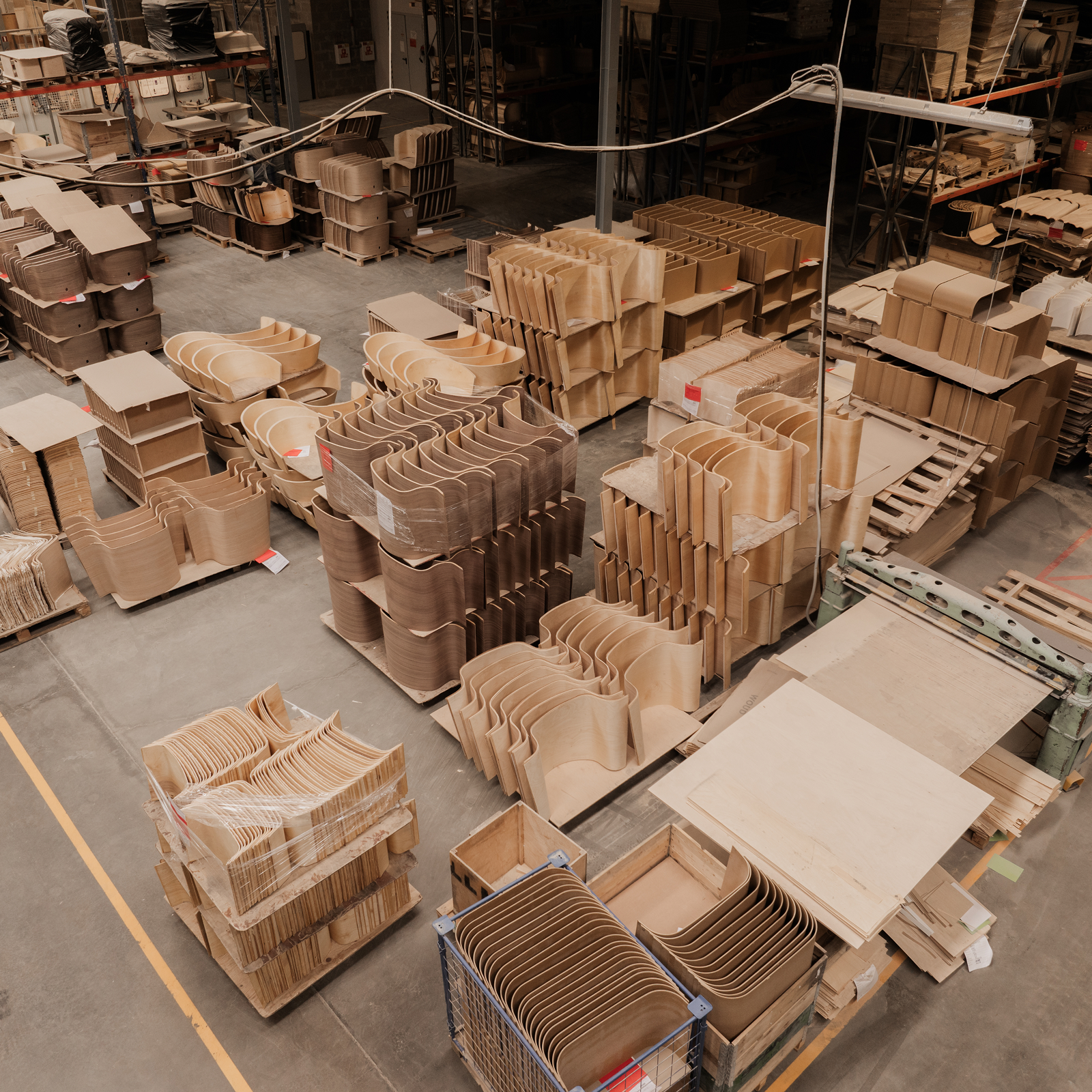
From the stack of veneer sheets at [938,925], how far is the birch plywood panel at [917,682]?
2.40 ft

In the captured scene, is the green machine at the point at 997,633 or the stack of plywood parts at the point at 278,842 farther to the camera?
the green machine at the point at 997,633

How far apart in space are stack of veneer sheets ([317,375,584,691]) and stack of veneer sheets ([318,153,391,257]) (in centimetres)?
762

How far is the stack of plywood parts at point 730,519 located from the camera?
6523mm

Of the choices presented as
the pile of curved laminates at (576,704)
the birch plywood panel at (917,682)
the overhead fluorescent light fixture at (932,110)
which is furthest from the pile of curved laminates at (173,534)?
the overhead fluorescent light fixture at (932,110)

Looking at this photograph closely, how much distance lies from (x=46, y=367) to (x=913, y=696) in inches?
417

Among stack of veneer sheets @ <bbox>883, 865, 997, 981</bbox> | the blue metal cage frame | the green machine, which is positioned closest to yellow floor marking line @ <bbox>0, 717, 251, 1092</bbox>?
the blue metal cage frame

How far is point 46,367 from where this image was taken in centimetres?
1170

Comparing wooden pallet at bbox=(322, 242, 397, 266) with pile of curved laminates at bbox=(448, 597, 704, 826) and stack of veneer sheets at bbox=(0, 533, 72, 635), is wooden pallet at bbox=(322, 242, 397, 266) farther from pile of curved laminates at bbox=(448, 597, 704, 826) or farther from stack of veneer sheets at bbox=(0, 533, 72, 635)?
pile of curved laminates at bbox=(448, 597, 704, 826)

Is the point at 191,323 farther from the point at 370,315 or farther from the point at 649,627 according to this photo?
the point at 649,627

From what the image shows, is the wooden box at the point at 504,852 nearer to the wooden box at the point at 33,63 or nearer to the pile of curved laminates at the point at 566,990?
the pile of curved laminates at the point at 566,990

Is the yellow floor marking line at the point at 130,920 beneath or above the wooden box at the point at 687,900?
beneath

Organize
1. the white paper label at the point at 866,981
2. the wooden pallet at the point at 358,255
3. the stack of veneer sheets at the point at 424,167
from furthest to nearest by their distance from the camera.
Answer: the stack of veneer sheets at the point at 424,167 → the wooden pallet at the point at 358,255 → the white paper label at the point at 866,981

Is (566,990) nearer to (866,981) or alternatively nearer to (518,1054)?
(518,1054)

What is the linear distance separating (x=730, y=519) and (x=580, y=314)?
13.1 feet
